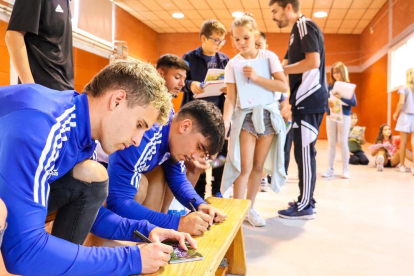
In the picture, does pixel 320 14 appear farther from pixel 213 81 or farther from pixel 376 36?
pixel 213 81

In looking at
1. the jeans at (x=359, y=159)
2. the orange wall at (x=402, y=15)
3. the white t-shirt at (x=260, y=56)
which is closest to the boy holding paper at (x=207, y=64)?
the white t-shirt at (x=260, y=56)

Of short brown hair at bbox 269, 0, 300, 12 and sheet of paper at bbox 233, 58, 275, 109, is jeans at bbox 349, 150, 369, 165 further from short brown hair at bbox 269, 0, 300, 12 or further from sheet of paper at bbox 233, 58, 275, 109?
sheet of paper at bbox 233, 58, 275, 109

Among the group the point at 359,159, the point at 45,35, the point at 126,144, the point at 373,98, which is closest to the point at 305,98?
the point at 45,35

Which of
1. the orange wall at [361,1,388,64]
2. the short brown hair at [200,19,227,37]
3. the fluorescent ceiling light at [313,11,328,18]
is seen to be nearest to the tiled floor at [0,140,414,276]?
the short brown hair at [200,19,227,37]

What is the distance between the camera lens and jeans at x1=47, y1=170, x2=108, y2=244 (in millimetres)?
1009

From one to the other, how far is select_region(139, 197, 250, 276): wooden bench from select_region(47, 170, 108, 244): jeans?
0.28 m

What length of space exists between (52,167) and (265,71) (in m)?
1.69

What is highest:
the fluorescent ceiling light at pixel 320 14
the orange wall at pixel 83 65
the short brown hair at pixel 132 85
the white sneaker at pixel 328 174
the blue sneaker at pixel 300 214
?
the fluorescent ceiling light at pixel 320 14

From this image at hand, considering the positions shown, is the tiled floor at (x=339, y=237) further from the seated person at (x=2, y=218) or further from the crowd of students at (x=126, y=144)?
the seated person at (x=2, y=218)

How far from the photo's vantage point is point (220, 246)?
1.08 m

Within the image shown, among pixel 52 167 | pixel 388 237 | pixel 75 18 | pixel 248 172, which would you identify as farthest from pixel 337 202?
pixel 75 18

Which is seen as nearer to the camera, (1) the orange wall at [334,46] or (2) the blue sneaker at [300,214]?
(2) the blue sneaker at [300,214]

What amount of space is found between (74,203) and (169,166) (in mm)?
625

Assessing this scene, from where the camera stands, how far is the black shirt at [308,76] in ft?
7.76
